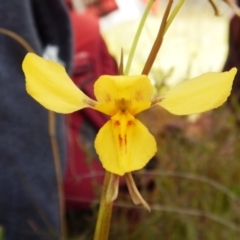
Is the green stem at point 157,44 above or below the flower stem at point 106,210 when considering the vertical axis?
above

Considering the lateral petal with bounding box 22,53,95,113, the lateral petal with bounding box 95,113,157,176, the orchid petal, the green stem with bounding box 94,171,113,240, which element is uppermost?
the lateral petal with bounding box 22,53,95,113

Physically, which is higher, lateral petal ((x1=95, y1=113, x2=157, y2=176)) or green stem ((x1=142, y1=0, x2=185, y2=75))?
green stem ((x1=142, y1=0, x2=185, y2=75))

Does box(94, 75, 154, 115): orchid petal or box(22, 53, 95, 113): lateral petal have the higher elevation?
box(22, 53, 95, 113): lateral petal

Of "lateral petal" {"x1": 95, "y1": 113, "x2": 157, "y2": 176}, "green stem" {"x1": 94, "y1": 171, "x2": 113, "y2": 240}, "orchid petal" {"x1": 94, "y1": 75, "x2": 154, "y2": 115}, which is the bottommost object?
"green stem" {"x1": 94, "y1": 171, "x2": 113, "y2": 240}

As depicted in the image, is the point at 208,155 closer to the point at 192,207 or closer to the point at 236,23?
the point at 192,207

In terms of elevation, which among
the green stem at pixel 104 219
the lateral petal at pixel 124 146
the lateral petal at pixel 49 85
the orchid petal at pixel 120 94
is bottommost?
the green stem at pixel 104 219
